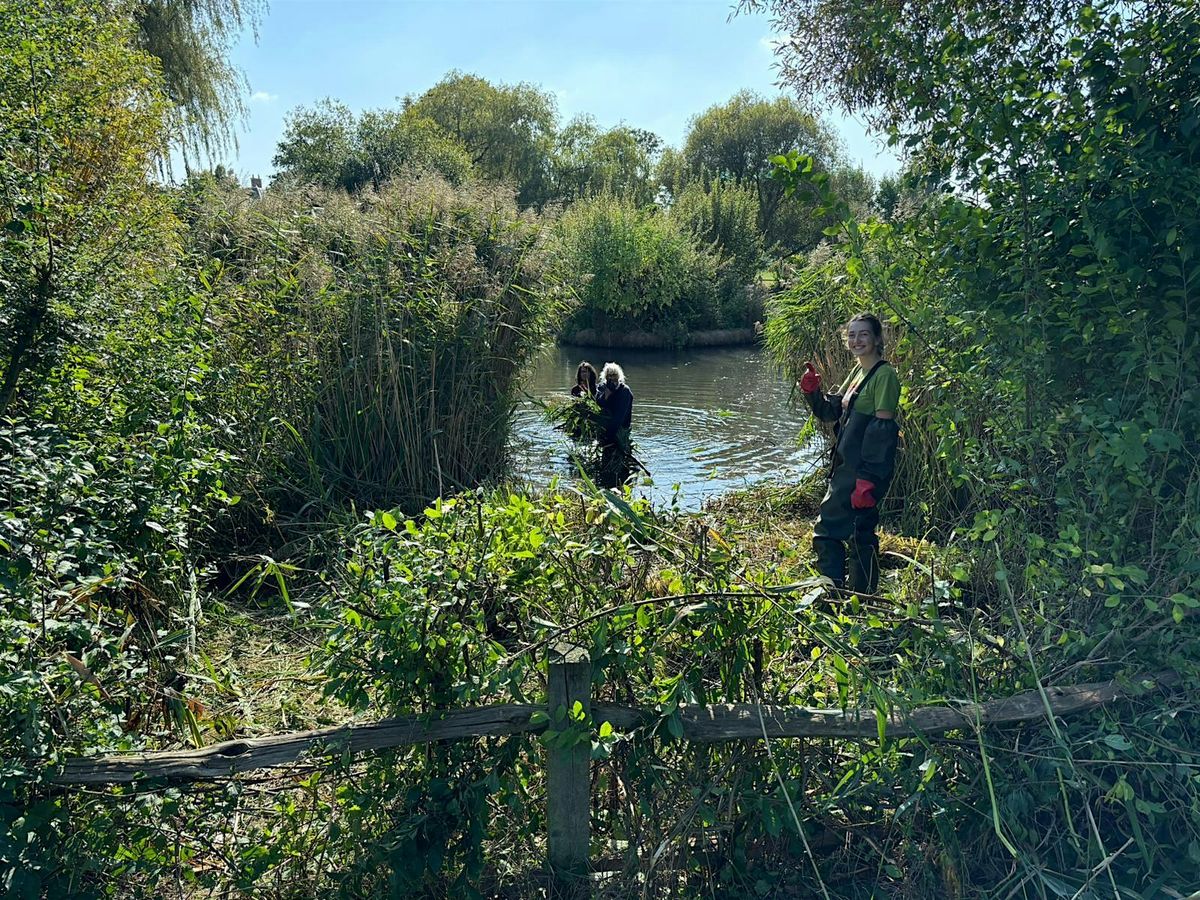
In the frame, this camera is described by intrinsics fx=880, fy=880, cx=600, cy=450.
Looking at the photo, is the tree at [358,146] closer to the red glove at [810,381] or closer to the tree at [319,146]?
the tree at [319,146]

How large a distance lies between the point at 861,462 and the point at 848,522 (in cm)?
44

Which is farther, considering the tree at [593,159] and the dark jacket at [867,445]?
the tree at [593,159]

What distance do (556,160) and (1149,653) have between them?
56949mm

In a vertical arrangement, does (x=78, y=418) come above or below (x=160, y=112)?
below

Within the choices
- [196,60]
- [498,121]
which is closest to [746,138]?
[498,121]

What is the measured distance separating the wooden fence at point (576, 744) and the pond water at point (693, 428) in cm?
88

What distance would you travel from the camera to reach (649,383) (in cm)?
2289

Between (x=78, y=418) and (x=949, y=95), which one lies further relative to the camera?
(x=78, y=418)

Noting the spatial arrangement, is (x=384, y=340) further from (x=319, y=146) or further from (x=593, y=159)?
(x=593, y=159)

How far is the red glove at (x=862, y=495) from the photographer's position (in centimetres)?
534

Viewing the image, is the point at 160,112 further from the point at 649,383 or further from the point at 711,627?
the point at 649,383

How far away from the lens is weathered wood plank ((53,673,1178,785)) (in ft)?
9.17

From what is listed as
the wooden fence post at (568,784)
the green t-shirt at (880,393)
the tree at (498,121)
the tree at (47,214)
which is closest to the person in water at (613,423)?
the green t-shirt at (880,393)

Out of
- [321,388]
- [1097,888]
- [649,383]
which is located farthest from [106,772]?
[649,383]
